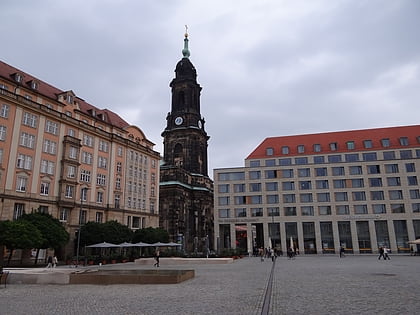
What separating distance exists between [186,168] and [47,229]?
173 feet

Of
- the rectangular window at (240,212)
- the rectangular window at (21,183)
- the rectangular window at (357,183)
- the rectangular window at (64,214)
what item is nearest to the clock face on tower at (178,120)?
the rectangular window at (240,212)

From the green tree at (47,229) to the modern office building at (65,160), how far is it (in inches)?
102

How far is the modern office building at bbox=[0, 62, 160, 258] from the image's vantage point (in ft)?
127

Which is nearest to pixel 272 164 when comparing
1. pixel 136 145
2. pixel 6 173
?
pixel 136 145

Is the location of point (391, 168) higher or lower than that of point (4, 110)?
lower

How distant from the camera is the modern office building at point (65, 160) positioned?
1524 inches

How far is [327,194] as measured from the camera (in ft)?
231

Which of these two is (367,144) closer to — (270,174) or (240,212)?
(270,174)

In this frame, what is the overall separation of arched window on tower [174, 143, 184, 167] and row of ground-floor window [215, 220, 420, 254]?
23.4 metres

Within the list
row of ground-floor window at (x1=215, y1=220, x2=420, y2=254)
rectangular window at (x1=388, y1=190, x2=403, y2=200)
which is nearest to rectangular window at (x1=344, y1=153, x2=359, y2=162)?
rectangular window at (x1=388, y1=190, x2=403, y2=200)

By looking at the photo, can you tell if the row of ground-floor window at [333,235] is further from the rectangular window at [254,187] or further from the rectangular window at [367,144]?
the rectangular window at [367,144]

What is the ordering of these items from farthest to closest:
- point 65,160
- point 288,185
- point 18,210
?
point 288,185 → point 65,160 → point 18,210

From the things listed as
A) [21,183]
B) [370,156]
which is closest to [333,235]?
[370,156]

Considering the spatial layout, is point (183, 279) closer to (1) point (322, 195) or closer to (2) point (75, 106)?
(2) point (75, 106)
